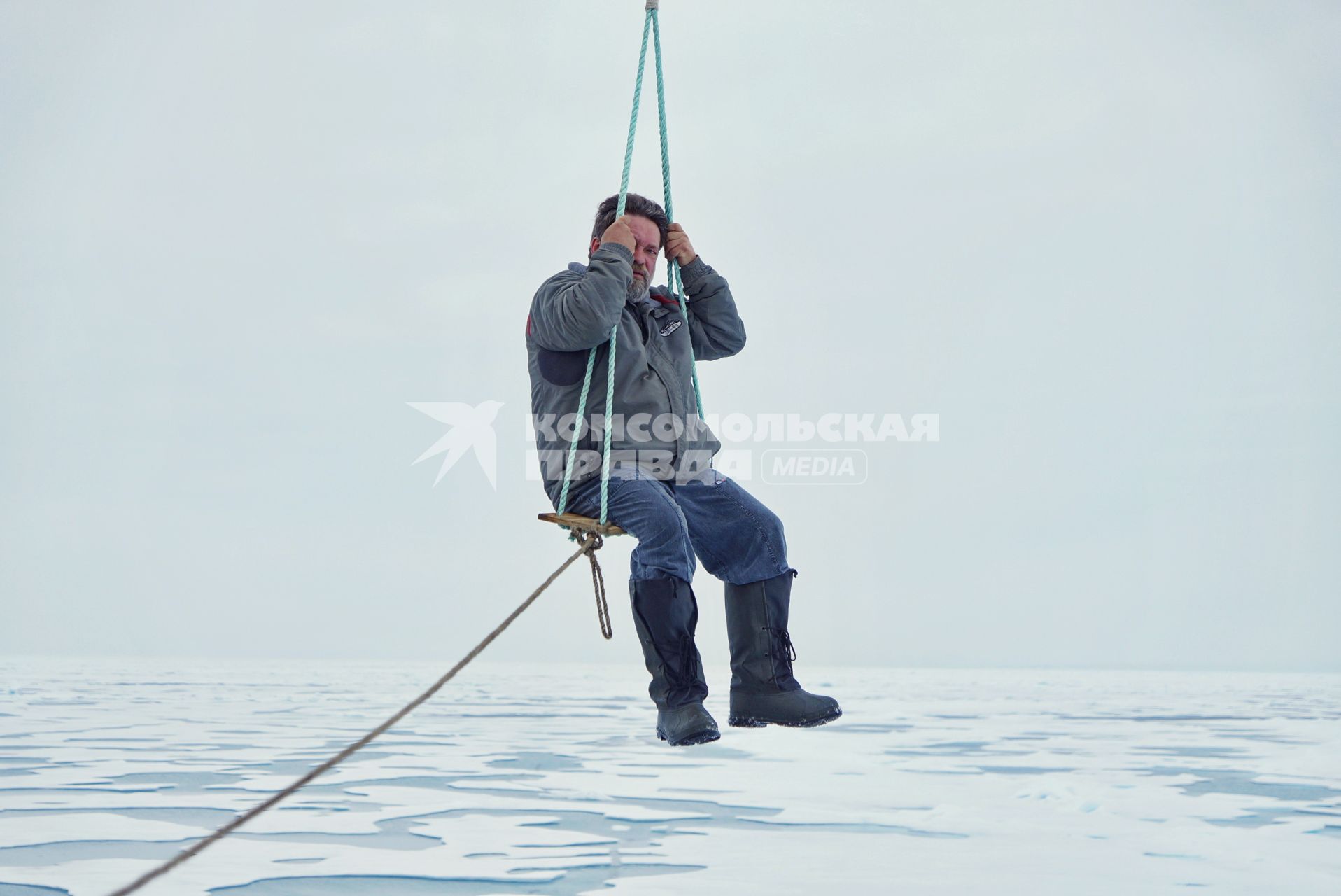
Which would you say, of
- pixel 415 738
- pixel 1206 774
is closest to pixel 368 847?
pixel 415 738

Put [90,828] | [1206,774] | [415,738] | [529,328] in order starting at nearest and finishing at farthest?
[529,328], [90,828], [1206,774], [415,738]

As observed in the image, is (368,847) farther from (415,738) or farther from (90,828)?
(415,738)

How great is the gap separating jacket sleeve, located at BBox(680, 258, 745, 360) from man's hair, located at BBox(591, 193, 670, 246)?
0.14 meters

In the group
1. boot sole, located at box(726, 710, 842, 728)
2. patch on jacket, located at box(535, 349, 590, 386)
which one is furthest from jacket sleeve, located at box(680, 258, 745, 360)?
boot sole, located at box(726, 710, 842, 728)

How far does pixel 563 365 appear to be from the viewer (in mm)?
2588

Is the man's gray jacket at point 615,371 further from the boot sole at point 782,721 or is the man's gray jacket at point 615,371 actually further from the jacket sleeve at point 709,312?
the boot sole at point 782,721

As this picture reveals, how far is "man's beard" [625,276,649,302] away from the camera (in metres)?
2.73

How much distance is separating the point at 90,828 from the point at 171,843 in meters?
0.45

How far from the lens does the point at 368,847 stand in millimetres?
3588

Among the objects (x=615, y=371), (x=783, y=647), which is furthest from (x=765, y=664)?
(x=615, y=371)

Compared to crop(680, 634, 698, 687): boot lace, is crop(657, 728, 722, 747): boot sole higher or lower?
lower

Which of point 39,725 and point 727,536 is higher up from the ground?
point 727,536

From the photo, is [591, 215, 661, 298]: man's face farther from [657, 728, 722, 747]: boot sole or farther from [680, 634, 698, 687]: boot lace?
[657, 728, 722, 747]: boot sole

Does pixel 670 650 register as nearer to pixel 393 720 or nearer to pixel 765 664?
pixel 765 664
